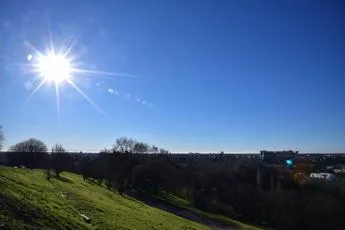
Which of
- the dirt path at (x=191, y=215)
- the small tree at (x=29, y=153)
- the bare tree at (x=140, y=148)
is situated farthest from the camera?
the bare tree at (x=140, y=148)

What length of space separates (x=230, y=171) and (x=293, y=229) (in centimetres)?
4368

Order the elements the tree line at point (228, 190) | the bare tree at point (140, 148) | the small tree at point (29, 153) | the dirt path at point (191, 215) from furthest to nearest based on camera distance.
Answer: the bare tree at point (140, 148) < the small tree at point (29, 153) < the tree line at point (228, 190) < the dirt path at point (191, 215)

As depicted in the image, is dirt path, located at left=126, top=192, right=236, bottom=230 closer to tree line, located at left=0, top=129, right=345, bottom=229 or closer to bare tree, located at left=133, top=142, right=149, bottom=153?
tree line, located at left=0, top=129, right=345, bottom=229

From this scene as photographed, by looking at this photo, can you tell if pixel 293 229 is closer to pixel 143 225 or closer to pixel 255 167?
pixel 255 167

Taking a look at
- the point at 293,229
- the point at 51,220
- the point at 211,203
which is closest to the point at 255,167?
the point at 211,203

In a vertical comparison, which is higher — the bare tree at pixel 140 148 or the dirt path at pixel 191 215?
the bare tree at pixel 140 148

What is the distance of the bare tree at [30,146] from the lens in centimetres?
13725

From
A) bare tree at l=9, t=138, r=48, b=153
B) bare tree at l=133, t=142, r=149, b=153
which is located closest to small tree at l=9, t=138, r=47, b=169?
bare tree at l=9, t=138, r=48, b=153

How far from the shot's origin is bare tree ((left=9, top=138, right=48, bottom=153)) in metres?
137

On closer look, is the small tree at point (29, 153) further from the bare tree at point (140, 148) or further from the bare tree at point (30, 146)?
the bare tree at point (140, 148)

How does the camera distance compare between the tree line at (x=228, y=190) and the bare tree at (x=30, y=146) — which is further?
the bare tree at (x=30, y=146)

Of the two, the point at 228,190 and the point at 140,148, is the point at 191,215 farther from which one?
the point at 140,148

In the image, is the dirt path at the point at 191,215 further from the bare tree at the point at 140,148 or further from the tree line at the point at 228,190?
the bare tree at the point at 140,148

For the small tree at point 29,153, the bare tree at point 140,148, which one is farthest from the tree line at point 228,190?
the bare tree at point 140,148
